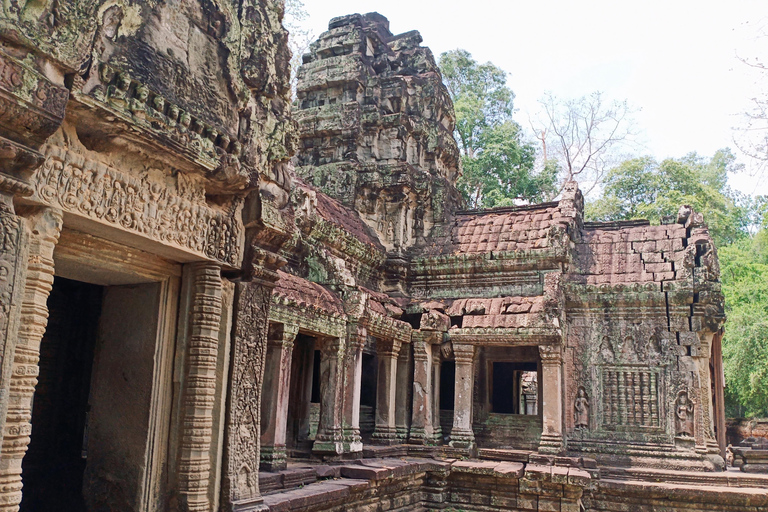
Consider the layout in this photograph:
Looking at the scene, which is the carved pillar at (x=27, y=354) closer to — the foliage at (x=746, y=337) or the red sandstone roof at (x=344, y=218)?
the red sandstone roof at (x=344, y=218)

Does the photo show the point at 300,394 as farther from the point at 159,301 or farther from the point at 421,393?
the point at 159,301

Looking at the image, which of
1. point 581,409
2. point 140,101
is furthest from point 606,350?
point 140,101

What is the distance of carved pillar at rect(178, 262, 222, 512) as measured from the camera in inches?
168

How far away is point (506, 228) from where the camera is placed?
12859 mm

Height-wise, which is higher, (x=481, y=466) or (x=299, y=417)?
(x=299, y=417)

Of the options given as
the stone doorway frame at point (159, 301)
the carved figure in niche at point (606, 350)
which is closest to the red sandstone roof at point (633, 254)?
the carved figure in niche at point (606, 350)

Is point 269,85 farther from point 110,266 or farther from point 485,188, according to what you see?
point 485,188

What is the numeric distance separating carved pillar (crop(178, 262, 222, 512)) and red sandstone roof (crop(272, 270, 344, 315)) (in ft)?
10.2

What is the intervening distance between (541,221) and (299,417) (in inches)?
242

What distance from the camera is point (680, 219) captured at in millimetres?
12320

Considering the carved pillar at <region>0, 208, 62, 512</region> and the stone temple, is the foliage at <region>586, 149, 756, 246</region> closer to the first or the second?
the stone temple

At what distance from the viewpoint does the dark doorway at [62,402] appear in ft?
17.8

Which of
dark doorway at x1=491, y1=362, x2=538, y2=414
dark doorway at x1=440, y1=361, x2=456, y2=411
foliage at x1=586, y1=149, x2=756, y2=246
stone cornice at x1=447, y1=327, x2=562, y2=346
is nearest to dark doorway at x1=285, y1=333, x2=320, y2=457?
stone cornice at x1=447, y1=327, x2=562, y2=346

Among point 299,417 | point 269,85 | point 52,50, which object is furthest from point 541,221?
point 52,50
